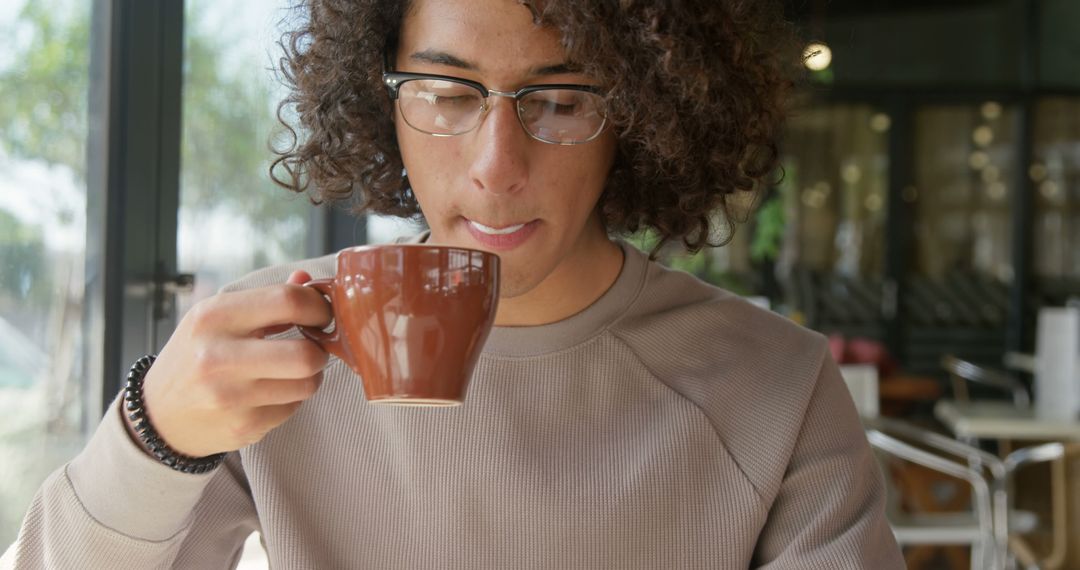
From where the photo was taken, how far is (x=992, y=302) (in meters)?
8.39

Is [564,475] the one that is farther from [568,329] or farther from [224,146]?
[224,146]

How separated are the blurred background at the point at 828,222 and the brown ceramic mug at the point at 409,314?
773 mm

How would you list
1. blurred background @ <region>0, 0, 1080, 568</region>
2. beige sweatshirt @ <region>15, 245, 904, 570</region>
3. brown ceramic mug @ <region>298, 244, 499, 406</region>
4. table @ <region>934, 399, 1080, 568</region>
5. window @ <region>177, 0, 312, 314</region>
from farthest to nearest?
table @ <region>934, 399, 1080, 568</region>, window @ <region>177, 0, 312, 314</region>, blurred background @ <region>0, 0, 1080, 568</region>, beige sweatshirt @ <region>15, 245, 904, 570</region>, brown ceramic mug @ <region>298, 244, 499, 406</region>

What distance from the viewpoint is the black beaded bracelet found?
0.78 meters

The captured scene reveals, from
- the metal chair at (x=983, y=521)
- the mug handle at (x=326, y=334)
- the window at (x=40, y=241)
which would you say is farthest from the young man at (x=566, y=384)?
the metal chair at (x=983, y=521)

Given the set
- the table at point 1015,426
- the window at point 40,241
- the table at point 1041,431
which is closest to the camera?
the window at point 40,241

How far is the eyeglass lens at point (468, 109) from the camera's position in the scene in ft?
3.26

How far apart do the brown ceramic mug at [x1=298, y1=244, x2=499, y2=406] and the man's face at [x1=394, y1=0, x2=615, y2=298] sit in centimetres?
25

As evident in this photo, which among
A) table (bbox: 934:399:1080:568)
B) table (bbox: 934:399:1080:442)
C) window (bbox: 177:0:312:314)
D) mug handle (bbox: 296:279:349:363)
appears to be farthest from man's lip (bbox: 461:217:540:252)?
table (bbox: 934:399:1080:442)

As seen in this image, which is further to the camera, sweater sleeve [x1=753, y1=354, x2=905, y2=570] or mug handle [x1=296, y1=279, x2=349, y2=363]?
sweater sleeve [x1=753, y1=354, x2=905, y2=570]

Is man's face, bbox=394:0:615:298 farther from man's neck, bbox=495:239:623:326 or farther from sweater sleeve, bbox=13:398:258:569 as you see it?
sweater sleeve, bbox=13:398:258:569

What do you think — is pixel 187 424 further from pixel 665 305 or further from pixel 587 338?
pixel 665 305

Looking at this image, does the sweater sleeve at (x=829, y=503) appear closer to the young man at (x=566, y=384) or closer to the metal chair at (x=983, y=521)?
the young man at (x=566, y=384)

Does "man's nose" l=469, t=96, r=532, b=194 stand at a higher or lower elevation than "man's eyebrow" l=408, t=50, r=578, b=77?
lower
